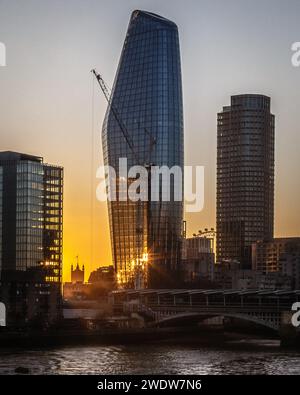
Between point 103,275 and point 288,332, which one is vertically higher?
point 103,275

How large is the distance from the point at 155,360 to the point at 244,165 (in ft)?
152

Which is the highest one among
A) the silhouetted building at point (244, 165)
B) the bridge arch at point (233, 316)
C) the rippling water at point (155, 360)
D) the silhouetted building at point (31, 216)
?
the silhouetted building at point (244, 165)

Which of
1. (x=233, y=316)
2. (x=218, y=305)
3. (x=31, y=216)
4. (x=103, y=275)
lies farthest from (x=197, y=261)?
(x=233, y=316)

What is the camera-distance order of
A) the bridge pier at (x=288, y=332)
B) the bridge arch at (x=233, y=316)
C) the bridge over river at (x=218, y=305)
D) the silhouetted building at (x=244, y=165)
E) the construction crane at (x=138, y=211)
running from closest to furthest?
the bridge pier at (x=288, y=332)
the bridge arch at (x=233, y=316)
the bridge over river at (x=218, y=305)
the construction crane at (x=138, y=211)
the silhouetted building at (x=244, y=165)

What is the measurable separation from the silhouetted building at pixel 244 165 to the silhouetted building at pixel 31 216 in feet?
102

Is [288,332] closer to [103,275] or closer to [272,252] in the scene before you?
[103,275]

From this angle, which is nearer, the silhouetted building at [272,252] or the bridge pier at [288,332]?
the bridge pier at [288,332]

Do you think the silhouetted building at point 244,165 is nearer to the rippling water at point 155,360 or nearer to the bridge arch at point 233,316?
Answer: the bridge arch at point 233,316

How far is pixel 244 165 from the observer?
215 ft

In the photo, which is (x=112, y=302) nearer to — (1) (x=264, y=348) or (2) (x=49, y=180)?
(2) (x=49, y=180)

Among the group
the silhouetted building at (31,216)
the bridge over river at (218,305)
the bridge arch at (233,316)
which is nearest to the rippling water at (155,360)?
the bridge arch at (233,316)

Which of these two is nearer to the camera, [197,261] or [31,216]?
[31,216]

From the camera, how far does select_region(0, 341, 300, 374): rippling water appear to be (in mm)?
17219

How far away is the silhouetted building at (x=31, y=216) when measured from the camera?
33594 millimetres
